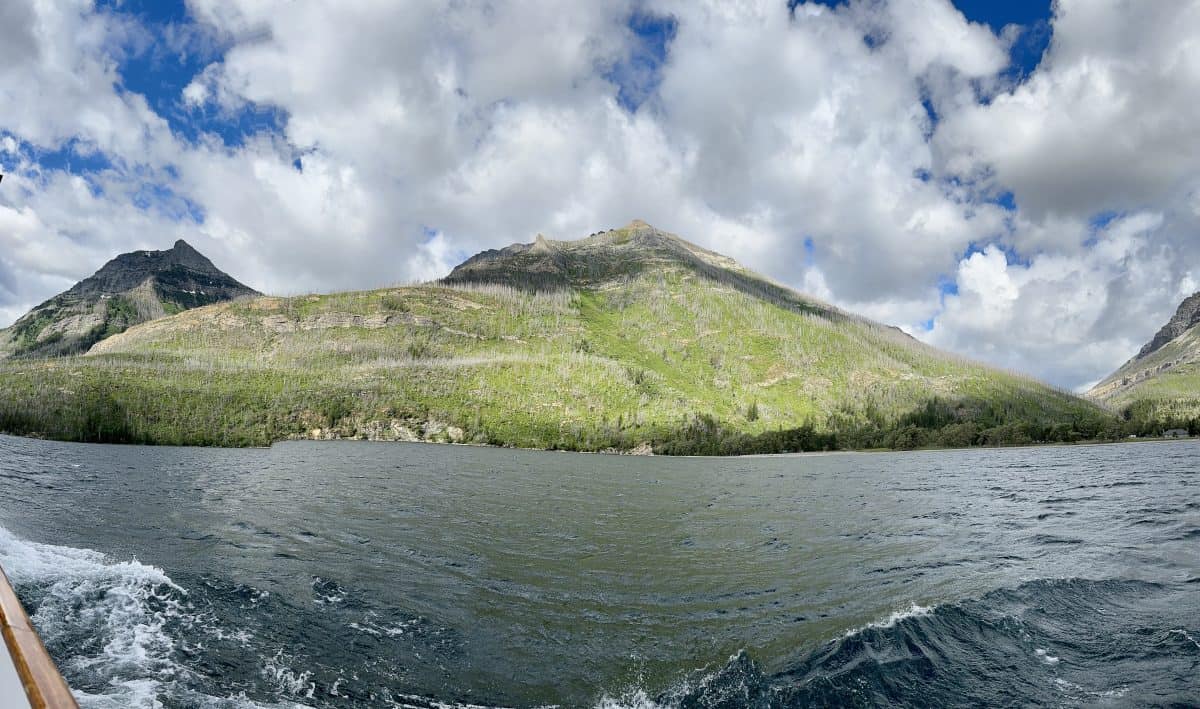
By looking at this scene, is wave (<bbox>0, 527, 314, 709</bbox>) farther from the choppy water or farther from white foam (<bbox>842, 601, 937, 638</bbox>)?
white foam (<bbox>842, 601, 937, 638</bbox>)

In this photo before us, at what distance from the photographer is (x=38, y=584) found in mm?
19328

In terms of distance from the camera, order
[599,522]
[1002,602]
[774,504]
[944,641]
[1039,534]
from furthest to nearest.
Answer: [774,504] → [599,522] → [1039,534] → [1002,602] → [944,641]

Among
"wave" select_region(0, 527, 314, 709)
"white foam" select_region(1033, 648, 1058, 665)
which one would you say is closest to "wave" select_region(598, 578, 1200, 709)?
"white foam" select_region(1033, 648, 1058, 665)

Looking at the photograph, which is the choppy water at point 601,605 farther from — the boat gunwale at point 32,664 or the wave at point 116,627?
the boat gunwale at point 32,664

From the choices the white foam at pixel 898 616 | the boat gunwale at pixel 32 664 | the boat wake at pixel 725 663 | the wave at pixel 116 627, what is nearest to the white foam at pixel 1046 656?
the boat wake at pixel 725 663

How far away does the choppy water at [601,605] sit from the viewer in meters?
13.8

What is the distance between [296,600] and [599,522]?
77.4 ft

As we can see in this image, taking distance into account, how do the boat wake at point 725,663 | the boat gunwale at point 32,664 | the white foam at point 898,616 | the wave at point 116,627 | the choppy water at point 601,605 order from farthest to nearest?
1. the white foam at point 898,616
2. the choppy water at point 601,605
3. the boat wake at point 725,663
4. the wave at point 116,627
5. the boat gunwale at point 32,664

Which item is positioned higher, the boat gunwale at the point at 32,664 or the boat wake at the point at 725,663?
the boat gunwale at the point at 32,664

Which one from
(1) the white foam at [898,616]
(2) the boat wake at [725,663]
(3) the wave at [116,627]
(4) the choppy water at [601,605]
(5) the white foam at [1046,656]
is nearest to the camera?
(3) the wave at [116,627]

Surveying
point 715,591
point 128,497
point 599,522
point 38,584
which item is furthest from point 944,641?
point 128,497

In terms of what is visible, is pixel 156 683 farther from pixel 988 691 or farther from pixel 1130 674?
pixel 1130 674

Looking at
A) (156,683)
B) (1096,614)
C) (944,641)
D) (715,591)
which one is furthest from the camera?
(715,591)

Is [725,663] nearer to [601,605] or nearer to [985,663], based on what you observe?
[601,605]
